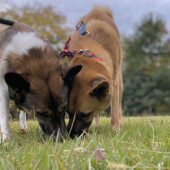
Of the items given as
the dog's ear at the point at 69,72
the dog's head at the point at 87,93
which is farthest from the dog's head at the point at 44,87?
the dog's head at the point at 87,93

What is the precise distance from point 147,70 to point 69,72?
32.9m

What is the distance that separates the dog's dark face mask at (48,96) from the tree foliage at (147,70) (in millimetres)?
16700

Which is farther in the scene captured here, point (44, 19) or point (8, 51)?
point (44, 19)

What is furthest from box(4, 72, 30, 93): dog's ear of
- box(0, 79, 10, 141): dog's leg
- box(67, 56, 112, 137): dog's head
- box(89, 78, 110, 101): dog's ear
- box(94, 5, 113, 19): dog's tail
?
box(94, 5, 113, 19): dog's tail

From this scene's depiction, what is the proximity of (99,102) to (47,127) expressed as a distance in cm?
98

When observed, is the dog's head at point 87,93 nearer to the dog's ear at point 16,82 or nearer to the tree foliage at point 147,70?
the dog's ear at point 16,82

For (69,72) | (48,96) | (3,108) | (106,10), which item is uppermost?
(106,10)

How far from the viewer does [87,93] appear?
3760mm

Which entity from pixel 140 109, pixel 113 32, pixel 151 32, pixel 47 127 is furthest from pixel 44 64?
pixel 151 32

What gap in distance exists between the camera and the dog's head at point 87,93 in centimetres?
371

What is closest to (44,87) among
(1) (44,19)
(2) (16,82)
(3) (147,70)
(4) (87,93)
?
(2) (16,82)

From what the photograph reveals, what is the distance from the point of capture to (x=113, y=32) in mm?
4988

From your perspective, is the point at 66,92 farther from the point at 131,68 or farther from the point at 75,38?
the point at 131,68

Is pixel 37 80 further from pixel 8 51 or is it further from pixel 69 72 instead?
pixel 8 51
